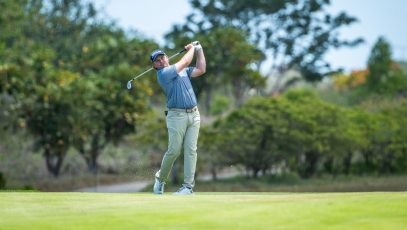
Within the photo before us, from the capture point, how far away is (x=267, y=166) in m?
37.8

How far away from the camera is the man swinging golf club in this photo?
45.5ft

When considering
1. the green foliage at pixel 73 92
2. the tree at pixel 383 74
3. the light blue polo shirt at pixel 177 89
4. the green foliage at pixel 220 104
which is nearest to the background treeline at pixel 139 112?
the green foliage at pixel 73 92

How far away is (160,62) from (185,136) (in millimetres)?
1180

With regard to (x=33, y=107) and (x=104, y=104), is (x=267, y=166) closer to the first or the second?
(x=104, y=104)

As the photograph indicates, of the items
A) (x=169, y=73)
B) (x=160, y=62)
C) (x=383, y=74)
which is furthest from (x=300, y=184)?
(x=383, y=74)

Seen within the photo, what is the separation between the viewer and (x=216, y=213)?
10.1m

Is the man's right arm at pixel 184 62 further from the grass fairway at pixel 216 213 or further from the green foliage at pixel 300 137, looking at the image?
the green foliage at pixel 300 137

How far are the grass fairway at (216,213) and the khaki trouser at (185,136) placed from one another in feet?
7.68

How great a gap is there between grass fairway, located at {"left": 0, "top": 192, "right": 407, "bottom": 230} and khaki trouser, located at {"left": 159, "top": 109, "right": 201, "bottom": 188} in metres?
2.34

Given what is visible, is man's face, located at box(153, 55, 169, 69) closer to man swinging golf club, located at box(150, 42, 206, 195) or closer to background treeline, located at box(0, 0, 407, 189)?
man swinging golf club, located at box(150, 42, 206, 195)

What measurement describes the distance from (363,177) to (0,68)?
51.9ft

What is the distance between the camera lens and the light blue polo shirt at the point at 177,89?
1382 cm

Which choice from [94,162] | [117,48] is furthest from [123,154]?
[117,48]

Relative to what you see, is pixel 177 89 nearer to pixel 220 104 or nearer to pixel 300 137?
pixel 300 137
